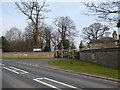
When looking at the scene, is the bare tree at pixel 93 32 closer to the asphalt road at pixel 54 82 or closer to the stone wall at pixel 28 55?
the stone wall at pixel 28 55

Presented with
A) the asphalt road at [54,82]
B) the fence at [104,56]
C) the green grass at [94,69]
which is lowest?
the green grass at [94,69]

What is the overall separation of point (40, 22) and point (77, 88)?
4595cm

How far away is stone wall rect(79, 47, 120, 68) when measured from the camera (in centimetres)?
2371

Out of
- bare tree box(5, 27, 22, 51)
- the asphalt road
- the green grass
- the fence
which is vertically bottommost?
the green grass

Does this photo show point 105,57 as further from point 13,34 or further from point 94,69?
point 13,34

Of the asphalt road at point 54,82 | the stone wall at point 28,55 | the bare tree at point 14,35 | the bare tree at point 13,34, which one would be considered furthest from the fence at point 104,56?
the bare tree at point 13,34

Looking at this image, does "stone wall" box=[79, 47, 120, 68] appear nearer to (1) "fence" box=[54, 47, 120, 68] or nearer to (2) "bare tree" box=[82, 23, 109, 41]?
(1) "fence" box=[54, 47, 120, 68]

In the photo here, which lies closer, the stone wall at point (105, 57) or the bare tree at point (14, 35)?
the stone wall at point (105, 57)

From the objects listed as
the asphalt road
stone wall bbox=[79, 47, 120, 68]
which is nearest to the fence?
stone wall bbox=[79, 47, 120, 68]

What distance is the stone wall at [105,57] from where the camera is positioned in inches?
933

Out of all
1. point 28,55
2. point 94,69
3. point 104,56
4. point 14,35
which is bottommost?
point 94,69

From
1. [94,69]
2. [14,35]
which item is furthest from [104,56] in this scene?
[14,35]

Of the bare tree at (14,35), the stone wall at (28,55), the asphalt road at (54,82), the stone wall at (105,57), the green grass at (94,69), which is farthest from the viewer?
the bare tree at (14,35)

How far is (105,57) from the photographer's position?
26.3 m
